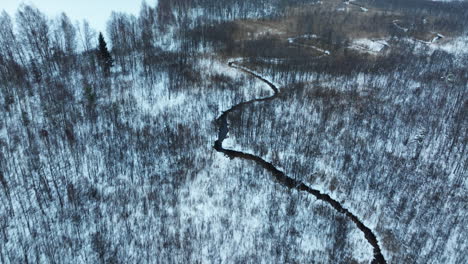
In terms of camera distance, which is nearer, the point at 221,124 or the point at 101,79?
the point at 221,124

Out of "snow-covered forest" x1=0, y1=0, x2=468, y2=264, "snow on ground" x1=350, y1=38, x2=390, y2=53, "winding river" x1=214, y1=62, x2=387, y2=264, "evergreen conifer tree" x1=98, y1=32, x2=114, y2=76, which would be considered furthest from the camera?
"snow on ground" x1=350, y1=38, x2=390, y2=53

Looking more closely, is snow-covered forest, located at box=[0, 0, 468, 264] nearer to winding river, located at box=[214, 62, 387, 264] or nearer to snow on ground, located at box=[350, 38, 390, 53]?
winding river, located at box=[214, 62, 387, 264]

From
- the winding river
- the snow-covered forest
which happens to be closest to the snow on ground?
the snow-covered forest

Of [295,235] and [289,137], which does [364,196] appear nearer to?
[295,235]

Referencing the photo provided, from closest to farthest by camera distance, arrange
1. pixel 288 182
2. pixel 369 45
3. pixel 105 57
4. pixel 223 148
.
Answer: pixel 288 182 → pixel 223 148 → pixel 105 57 → pixel 369 45

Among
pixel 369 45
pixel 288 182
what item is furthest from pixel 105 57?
pixel 369 45

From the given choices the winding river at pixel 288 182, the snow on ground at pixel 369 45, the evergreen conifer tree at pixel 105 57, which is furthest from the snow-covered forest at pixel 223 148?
the snow on ground at pixel 369 45

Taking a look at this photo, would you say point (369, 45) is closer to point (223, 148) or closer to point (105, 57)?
point (223, 148)

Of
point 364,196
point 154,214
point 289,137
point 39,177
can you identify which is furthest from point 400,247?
point 39,177
